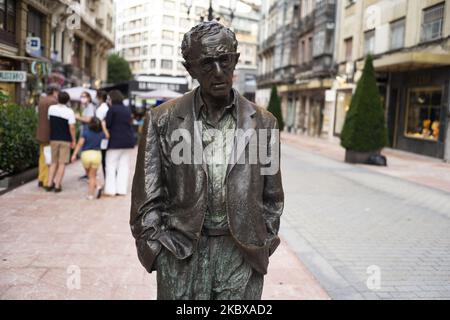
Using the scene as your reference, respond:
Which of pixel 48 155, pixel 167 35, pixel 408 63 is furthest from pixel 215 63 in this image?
pixel 408 63

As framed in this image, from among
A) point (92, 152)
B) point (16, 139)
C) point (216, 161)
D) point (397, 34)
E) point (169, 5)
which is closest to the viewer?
point (216, 161)

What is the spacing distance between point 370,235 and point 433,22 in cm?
1565

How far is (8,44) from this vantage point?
18359 millimetres

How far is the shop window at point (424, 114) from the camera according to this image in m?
19.9

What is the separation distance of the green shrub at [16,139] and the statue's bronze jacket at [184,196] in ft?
23.5

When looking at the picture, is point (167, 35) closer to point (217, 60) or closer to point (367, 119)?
point (217, 60)

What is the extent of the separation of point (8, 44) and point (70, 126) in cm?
1208

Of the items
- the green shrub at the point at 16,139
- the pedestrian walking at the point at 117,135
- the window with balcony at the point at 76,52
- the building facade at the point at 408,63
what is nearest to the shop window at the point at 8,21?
the green shrub at the point at 16,139

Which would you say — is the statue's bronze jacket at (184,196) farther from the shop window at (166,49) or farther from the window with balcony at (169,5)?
the shop window at (166,49)

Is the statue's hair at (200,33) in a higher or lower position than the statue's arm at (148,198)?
higher

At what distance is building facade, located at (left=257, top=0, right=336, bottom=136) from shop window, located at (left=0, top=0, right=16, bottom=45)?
59.5 ft

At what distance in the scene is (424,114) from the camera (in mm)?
21094

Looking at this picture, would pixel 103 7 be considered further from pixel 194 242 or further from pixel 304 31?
pixel 194 242

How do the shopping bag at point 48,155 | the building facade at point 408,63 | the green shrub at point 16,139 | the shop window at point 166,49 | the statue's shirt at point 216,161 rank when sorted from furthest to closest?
the building facade at point 408,63 < the green shrub at point 16,139 < the shopping bag at point 48,155 < the shop window at point 166,49 < the statue's shirt at point 216,161
